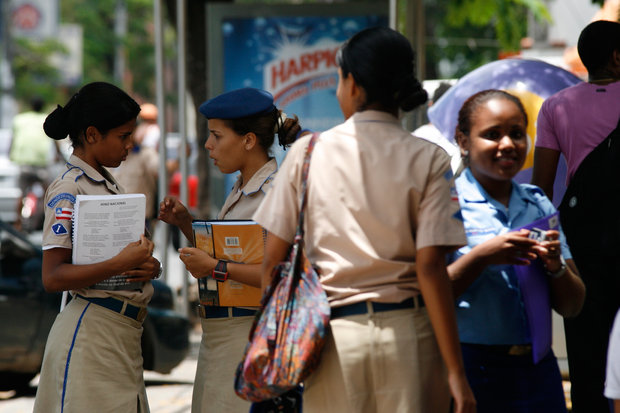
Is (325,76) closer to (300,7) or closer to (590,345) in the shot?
(300,7)

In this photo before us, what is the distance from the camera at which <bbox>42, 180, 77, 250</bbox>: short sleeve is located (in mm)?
3896

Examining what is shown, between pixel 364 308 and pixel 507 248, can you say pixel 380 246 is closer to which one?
pixel 364 308

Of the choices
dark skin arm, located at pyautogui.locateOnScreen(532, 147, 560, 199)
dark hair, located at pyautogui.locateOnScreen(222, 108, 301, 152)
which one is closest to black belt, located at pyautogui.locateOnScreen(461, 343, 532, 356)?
dark skin arm, located at pyautogui.locateOnScreen(532, 147, 560, 199)

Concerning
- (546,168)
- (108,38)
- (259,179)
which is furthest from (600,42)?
(108,38)

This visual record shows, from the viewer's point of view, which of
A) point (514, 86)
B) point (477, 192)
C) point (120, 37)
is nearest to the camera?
point (477, 192)

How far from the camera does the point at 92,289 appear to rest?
3992 mm

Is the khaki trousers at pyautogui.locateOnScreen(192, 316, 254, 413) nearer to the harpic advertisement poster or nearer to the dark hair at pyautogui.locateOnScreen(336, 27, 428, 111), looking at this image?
the dark hair at pyautogui.locateOnScreen(336, 27, 428, 111)

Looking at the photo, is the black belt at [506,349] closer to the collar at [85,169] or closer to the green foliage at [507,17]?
the collar at [85,169]

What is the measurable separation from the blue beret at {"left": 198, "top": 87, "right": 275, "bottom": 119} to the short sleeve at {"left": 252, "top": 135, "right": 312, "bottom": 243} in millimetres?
987

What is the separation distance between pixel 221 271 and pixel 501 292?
1.09 metres

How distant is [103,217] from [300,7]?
5797 mm

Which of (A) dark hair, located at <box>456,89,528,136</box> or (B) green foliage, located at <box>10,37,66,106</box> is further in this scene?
(B) green foliage, located at <box>10,37,66,106</box>

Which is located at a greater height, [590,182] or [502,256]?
[590,182]

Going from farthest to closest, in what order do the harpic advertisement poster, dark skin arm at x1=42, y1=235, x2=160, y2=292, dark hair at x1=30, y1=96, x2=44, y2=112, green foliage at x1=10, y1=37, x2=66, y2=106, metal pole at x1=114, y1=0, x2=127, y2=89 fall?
1. metal pole at x1=114, y1=0, x2=127, y2=89
2. green foliage at x1=10, y1=37, x2=66, y2=106
3. dark hair at x1=30, y1=96, x2=44, y2=112
4. the harpic advertisement poster
5. dark skin arm at x1=42, y1=235, x2=160, y2=292
